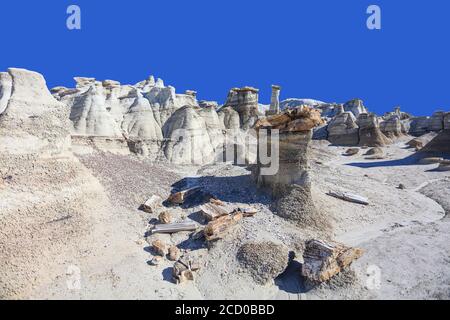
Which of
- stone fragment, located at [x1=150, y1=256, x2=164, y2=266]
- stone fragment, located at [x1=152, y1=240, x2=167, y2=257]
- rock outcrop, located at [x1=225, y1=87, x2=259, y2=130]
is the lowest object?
stone fragment, located at [x1=150, y1=256, x2=164, y2=266]

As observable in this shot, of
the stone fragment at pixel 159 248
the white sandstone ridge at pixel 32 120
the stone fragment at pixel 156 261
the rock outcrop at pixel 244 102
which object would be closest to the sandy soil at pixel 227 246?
the stone fragment at pixel 156 261

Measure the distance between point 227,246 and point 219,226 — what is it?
786 millimetres

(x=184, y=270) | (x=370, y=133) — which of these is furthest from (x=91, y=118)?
(x=370, y=133)

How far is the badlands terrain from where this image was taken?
368 inches

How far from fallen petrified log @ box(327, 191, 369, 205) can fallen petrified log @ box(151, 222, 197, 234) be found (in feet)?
26.4

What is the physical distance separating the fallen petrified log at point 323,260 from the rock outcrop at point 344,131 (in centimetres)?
3274

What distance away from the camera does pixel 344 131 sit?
137 feet

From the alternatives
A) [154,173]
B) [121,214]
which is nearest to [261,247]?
[121,214]

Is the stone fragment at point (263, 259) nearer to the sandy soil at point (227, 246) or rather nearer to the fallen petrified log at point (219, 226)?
the sandy soil at point (227, 246)

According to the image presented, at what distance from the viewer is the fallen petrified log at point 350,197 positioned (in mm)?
16266

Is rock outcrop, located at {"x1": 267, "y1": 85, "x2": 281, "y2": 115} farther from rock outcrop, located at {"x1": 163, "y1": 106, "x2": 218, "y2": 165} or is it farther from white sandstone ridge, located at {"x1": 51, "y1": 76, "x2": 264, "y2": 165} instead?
rock outcrop, located at {"x1": 163, "y1": 106, "x2": 218, "y2": 165}

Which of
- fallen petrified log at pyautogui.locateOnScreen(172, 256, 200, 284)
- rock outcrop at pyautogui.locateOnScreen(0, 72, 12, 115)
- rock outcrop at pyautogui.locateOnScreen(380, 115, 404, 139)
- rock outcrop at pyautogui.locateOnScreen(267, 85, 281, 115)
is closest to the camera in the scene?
fallen petrified log at pyautogui.locateOnScreen(172, 256, 200, 284)

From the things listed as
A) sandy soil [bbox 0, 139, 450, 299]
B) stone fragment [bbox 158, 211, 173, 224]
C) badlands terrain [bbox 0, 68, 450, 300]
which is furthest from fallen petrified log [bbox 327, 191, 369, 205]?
stone fragment [bbox 158, 211, 173, 224]
